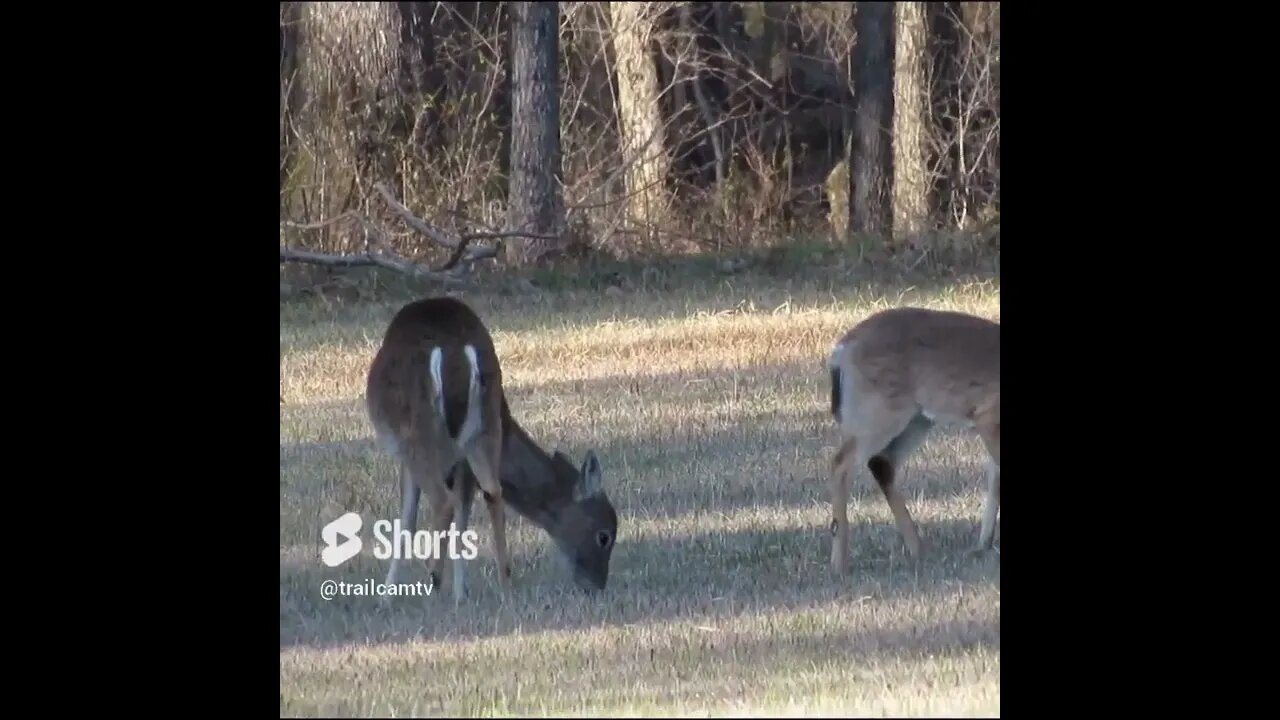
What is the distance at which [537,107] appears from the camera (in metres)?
21.0

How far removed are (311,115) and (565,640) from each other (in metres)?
13.8

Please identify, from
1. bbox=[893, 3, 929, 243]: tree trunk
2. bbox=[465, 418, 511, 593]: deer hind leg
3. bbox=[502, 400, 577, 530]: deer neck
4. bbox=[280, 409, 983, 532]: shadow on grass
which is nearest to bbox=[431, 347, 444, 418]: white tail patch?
bbox=[465, 418, 511, 593]: deer hind leg

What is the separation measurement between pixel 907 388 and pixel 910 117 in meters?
15.9

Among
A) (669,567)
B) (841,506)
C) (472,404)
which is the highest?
(472,404)

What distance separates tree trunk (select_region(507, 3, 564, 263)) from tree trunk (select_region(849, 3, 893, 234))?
4.97m

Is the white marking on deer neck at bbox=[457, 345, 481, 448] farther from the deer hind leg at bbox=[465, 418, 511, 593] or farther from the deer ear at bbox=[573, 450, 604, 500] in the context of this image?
the deer ear at bbox=[573, 450, 604, 500]

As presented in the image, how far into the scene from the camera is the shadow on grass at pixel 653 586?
8461 mm

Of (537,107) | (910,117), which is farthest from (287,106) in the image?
(910,117)

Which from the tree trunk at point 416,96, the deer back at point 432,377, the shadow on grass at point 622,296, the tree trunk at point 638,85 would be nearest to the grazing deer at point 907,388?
the deer back at point 432,377

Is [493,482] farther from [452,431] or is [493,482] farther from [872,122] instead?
[872,122]

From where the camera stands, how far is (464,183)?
21406 millimetres
